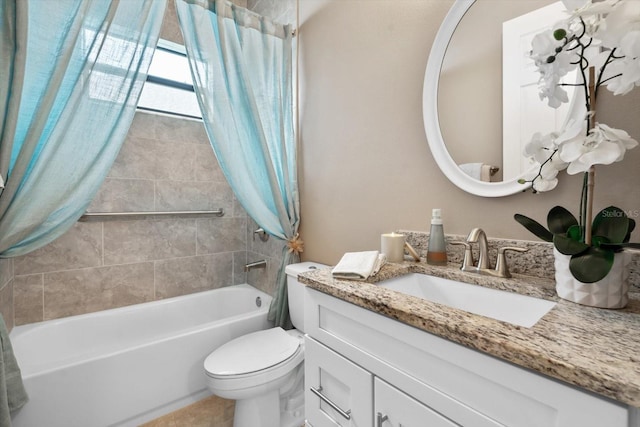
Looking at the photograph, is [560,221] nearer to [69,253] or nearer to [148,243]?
[148,243]

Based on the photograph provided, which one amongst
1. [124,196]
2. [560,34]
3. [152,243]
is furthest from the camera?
[152,243]

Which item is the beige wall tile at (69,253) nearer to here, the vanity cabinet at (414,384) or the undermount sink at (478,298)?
the vanity cabinet at (414,384)

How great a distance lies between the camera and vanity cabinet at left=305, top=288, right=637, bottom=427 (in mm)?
431

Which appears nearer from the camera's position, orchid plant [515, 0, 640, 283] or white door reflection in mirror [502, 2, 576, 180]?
orchid plant [515, 0, 640, 283]

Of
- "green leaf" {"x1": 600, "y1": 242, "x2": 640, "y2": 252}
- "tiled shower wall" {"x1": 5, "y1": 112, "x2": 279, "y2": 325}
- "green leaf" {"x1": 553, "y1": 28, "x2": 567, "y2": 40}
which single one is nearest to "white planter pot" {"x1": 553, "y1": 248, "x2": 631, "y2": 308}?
"green leaf" {"x1": 600, "y1": 242, "x2": 640, "y2": 252}

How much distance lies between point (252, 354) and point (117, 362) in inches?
26.3

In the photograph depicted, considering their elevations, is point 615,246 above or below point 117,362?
above

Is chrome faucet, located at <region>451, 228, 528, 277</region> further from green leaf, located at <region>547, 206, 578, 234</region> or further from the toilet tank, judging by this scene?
the toilet tank

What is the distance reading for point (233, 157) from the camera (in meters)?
1.59

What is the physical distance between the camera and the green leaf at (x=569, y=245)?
621mm

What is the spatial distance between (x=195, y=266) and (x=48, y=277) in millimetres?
863

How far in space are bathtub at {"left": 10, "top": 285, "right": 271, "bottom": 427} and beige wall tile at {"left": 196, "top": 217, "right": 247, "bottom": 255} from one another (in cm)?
46

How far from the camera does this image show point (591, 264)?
23.3 inches

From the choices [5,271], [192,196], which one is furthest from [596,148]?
[5,271]
